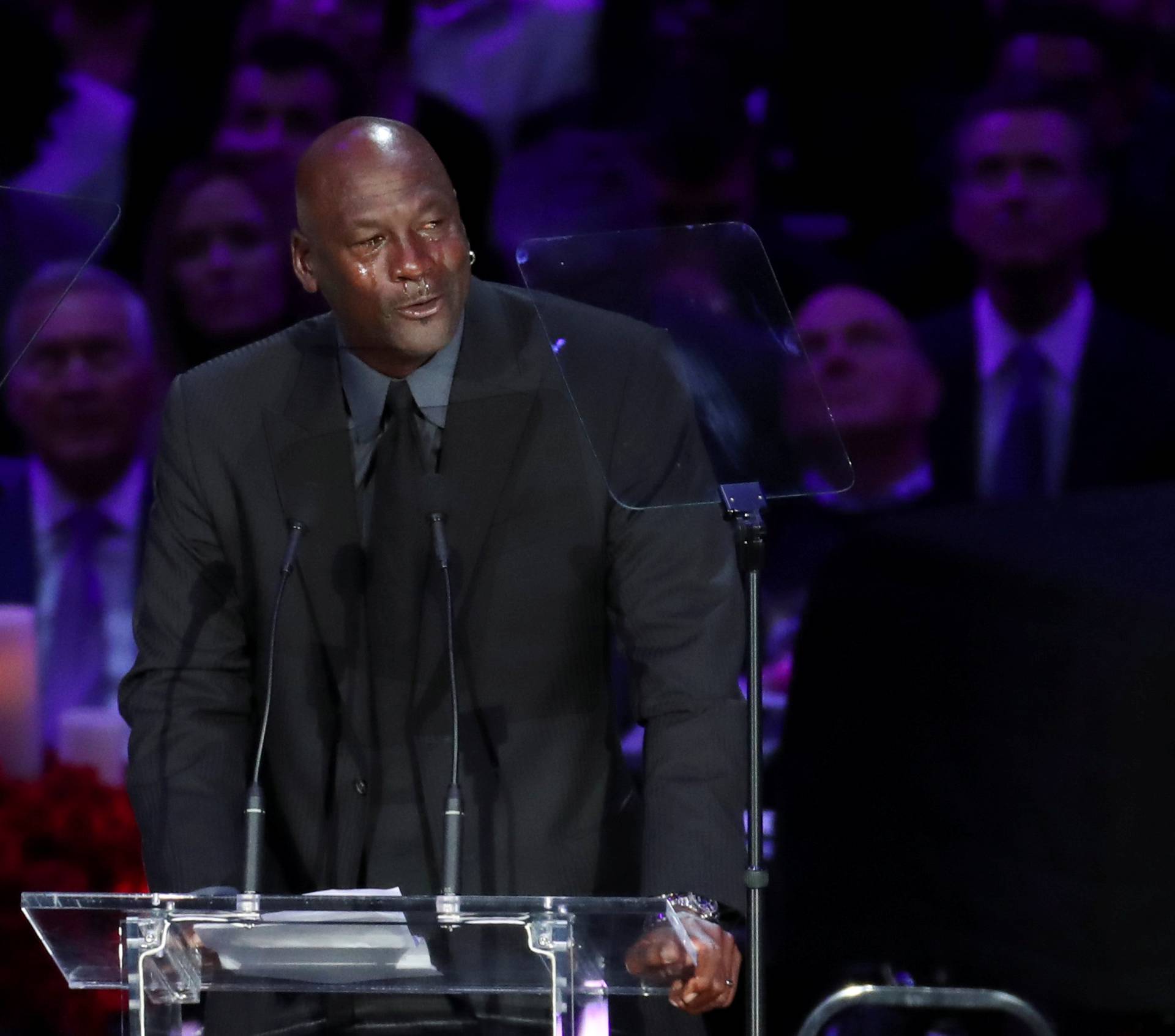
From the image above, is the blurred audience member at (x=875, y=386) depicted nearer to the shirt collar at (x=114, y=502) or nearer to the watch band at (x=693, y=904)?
the shirt collar at (x=114, y=502)

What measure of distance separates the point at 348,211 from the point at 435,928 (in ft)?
3.06

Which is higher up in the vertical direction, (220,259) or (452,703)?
(220,259)

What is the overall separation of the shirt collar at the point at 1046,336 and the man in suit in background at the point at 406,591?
1532mm

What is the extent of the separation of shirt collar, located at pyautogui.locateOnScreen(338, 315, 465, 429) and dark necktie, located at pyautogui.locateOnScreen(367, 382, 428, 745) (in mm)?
18

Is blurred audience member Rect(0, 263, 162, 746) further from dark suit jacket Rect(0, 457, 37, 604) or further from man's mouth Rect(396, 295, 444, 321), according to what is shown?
man's mouth Rect(396, 295, 444, 321)

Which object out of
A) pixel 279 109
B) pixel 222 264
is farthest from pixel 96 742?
pixel 279 109

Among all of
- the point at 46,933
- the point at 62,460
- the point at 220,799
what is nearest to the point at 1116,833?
the point at 220,799

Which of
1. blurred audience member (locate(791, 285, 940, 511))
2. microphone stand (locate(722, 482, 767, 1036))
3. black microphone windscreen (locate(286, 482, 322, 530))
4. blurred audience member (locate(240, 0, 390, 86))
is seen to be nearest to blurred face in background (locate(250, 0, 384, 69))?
blurred audience member (locate(240, 0, 390, 86))

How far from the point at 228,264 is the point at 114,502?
0.50 meters

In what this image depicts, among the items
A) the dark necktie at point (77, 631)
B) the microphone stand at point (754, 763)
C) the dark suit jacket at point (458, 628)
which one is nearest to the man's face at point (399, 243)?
the dark suit jacket at point (458, 628)

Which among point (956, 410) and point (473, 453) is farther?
point (956, 410)

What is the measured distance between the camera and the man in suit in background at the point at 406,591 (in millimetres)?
2213

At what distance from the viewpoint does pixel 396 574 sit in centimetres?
228

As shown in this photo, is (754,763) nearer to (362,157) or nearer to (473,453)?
(473,453)
